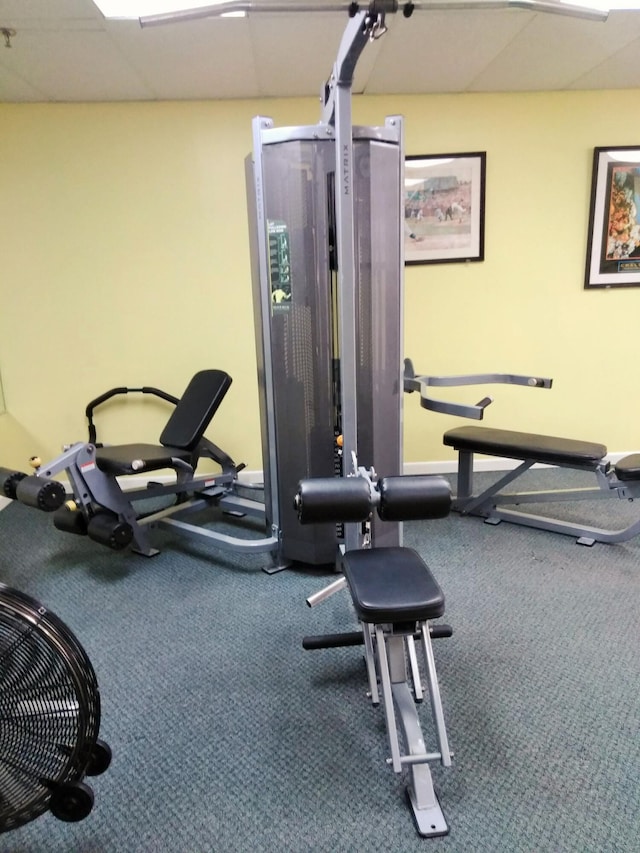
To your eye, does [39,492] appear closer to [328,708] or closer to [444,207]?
[328,708]

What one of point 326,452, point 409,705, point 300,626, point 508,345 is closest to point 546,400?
point 508,345

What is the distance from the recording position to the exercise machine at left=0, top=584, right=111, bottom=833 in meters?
1.05

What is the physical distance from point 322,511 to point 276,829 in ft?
2.42

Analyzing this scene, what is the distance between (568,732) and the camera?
4.94ft

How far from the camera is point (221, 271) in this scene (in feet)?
10.9

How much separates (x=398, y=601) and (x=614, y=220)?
3.12 meters

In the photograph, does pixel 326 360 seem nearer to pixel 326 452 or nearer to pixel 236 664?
pixel 326 452

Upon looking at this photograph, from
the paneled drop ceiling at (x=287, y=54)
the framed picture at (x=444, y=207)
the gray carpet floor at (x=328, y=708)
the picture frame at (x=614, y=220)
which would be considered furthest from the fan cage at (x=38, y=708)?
the picture frame at (x=614, y=220)

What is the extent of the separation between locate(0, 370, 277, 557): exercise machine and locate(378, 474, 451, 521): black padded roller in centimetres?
114

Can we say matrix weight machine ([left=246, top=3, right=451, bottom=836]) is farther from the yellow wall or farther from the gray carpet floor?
the yellow wall

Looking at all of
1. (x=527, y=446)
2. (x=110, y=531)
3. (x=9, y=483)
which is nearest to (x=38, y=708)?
(x=9, y=483)

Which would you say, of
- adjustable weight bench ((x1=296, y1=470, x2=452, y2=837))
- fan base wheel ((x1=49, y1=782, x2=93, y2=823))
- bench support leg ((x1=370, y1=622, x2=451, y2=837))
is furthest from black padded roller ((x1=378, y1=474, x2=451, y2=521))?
fan base wheel ((x1=49, y1=782, x2=93, y2=823))

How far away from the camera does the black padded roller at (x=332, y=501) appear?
4.52ft

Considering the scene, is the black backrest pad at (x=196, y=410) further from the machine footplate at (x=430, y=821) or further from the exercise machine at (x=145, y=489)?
the machine footplate at (x=430, y=821)
